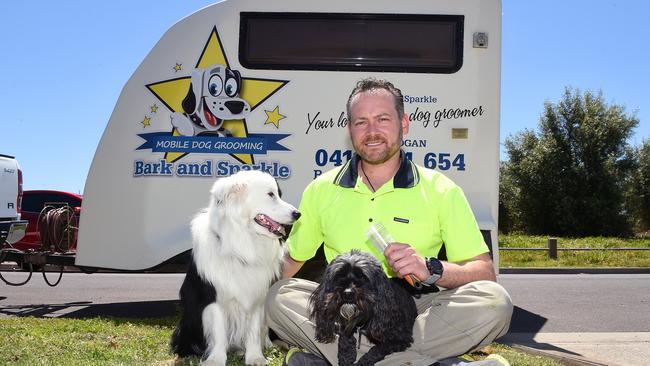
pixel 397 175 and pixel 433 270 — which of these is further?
pixel 397 175

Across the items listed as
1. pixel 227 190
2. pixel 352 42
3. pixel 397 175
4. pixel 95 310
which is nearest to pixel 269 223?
pixel 227 190

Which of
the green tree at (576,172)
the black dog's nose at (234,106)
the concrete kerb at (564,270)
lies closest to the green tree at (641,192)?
the green tree at (576,172)

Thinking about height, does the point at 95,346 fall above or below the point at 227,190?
below

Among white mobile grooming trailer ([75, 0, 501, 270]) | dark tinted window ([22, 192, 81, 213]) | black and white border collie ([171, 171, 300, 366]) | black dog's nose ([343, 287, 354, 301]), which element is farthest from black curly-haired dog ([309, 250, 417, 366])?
dark tinted window ([22, 192, 81, 213])

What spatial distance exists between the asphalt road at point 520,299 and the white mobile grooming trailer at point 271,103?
181 centimetres

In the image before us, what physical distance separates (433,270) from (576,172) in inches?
1053

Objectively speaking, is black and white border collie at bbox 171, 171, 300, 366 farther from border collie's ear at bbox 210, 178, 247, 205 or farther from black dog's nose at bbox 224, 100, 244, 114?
black dog's nose at bbox 224, 100, 244, 114

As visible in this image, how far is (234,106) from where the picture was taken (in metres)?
6.58

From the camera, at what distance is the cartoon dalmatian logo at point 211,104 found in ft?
21.6

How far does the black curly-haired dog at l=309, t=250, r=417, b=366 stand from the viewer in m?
2.99

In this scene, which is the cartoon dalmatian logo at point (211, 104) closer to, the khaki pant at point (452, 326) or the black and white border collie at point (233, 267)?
the black and white border collie at point (233, 267)

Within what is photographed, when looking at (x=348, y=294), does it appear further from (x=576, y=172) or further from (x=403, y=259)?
(x=576, y=172)

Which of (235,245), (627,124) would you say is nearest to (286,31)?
(235,245)

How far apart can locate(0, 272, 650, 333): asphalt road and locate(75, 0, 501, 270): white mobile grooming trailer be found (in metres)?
1.81
